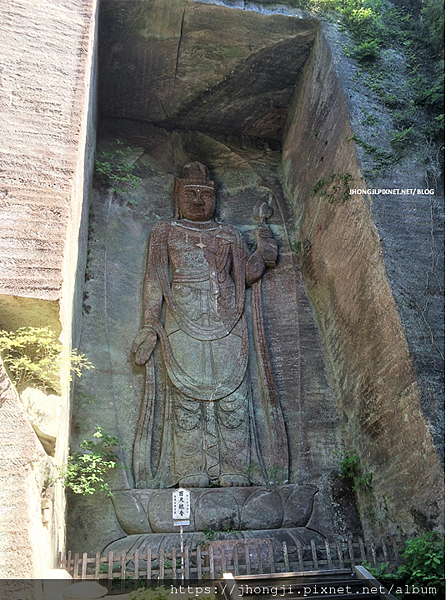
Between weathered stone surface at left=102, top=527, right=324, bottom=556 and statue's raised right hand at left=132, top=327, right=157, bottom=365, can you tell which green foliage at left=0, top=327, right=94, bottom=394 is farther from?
statue's raised right hand at left=132, top=327, right=157, bottom=365

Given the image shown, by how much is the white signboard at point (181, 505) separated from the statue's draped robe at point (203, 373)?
258 millimetres

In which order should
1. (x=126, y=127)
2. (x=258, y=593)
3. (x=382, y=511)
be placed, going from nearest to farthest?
1. (x=258, y=593)
2. (x=382, y=511)
3. (x=126, y=127)

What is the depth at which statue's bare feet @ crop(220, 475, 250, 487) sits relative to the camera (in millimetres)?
5883

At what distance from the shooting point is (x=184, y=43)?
7684 mm

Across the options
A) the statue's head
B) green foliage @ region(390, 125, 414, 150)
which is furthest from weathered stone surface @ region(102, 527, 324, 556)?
green foliage @ region(390, 125, 414, 150)

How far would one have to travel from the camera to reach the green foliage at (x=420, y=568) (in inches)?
176

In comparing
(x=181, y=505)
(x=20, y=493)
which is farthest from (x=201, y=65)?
(x=20, y=493)

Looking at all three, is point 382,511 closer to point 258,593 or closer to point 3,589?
point 258,593

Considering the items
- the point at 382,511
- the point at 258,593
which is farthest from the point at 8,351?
the point at 382,511

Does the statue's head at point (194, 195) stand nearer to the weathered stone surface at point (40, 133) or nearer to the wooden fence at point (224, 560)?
the weathered stone surface at point (40, 133)

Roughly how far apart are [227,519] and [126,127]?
200 inches

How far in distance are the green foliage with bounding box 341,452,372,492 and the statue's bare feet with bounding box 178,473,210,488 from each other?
1.27 m

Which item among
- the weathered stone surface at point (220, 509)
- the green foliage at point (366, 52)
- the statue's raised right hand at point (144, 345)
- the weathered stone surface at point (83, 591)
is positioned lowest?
the weathered stone surface at point (83, 591)

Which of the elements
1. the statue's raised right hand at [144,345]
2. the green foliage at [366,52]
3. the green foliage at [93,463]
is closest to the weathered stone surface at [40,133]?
the green foliage at [93,463]
